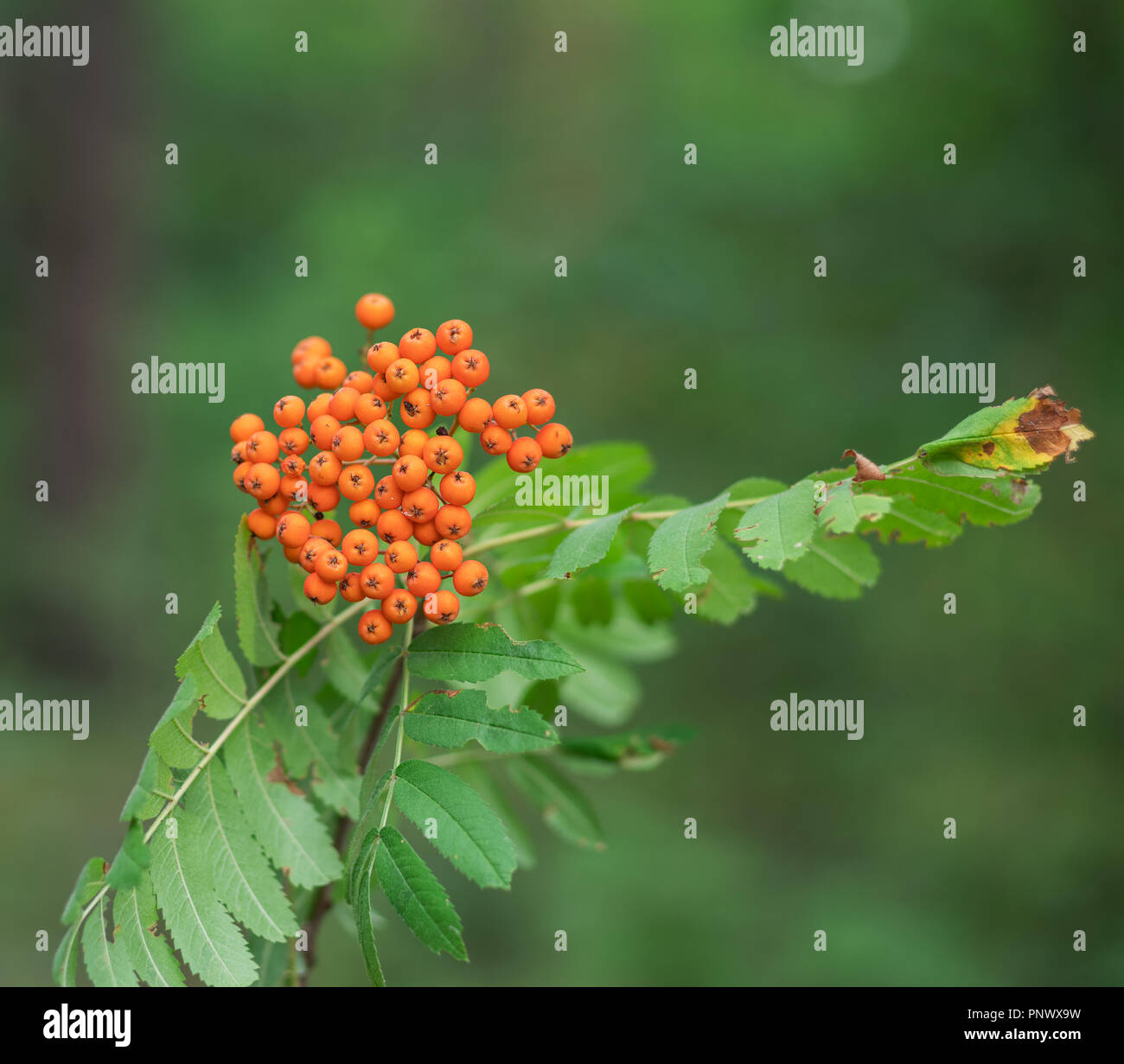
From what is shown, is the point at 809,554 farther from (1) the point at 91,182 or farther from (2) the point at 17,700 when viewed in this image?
(1) the point at 91,182

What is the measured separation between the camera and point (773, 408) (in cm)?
612

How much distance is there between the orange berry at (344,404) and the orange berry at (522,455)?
0.86 feet

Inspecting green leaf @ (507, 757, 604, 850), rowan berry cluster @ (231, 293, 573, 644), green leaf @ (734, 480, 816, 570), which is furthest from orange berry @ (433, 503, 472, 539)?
green leaf @ (507, 757, 604, 850)

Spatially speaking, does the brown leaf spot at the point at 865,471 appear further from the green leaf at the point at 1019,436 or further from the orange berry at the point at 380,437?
the orange berry at the point at 380,437

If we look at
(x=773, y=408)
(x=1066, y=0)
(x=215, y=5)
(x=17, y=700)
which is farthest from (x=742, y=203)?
(x=17, y=700)

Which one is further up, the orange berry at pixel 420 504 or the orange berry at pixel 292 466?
→ the orange berry at pixel 292 466

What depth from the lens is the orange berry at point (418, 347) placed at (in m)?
1.41

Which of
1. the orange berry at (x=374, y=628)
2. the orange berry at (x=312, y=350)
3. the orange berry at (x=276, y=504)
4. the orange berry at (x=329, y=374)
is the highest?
the orange berry at (x=312, y=350)

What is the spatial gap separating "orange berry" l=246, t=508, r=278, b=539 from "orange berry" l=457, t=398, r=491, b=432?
0.35 m

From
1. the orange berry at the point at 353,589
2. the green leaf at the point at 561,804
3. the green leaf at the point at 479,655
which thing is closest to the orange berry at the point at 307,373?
the orange berry at the point at 353,589

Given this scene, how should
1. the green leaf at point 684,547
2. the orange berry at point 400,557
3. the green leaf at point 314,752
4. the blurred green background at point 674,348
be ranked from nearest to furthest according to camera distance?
1. the green leaf at point 684,547
2. the orange berry at point 400,557
3. the green leaf at point 314,752
4. the blurred green background at point 674,348

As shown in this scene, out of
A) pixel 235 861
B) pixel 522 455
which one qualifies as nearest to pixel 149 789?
pixel 235 861

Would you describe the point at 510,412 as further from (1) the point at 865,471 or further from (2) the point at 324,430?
(1) the point at 865,471

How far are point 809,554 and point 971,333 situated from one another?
4802 millimetres
